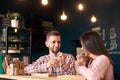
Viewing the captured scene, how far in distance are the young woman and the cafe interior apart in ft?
12.3

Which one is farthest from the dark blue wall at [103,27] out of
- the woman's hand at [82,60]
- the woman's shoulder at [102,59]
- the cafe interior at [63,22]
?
the woman's shoulder at [102,59]

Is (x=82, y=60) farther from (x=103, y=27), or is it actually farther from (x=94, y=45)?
(x=103, y=27)

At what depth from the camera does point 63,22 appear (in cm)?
840

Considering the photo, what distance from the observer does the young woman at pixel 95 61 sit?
2.36m

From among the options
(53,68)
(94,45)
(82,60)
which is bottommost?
(53,68)

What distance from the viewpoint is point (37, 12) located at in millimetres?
7867

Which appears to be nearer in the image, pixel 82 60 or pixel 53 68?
pixel 82 60

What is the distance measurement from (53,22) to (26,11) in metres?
1.01

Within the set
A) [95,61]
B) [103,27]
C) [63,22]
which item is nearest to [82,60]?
[95,61]

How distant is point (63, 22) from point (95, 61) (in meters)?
6.03

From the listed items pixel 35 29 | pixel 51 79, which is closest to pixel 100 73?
pixel 51 79

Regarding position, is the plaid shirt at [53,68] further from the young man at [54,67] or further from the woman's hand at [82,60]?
the woman's hand at [82,60]

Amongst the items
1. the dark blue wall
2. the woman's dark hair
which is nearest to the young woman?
the woman's dark hair

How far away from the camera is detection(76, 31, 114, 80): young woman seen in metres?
2.36
